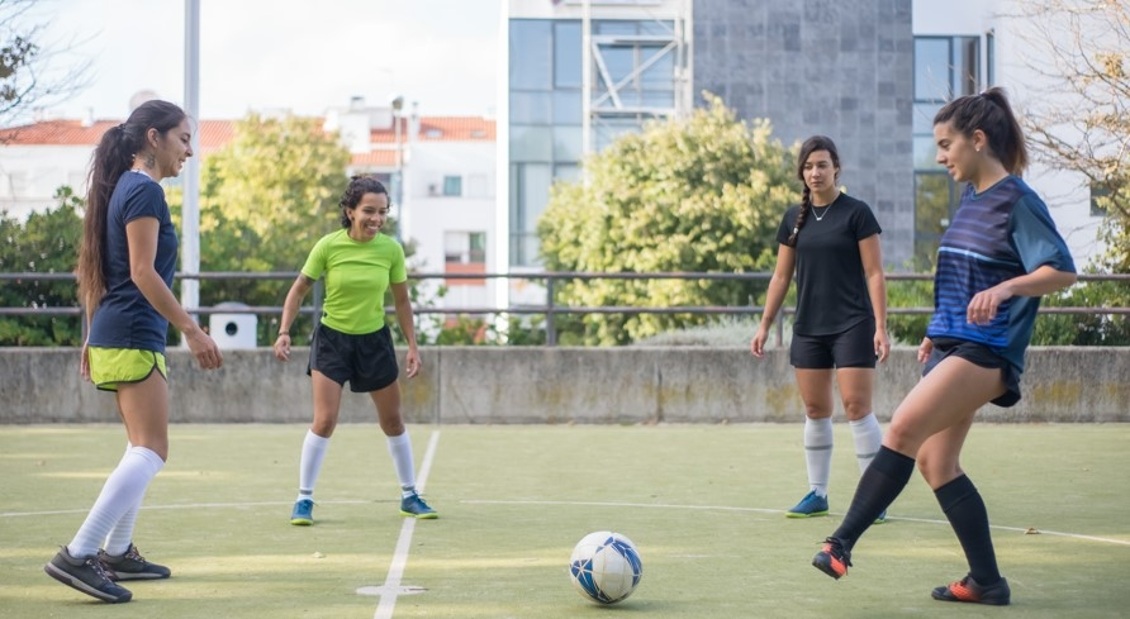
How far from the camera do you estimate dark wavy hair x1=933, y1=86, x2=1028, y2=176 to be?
275 inches

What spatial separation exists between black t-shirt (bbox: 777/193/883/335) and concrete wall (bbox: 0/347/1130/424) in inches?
336

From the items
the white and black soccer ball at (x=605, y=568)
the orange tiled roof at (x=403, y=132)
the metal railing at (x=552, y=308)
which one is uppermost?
the orange tiled roof at (x=403, y=132)

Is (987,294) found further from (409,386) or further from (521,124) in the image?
(521,124)

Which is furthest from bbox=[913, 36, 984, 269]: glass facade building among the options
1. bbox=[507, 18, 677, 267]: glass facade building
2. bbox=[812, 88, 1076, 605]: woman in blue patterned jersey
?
bbox=[812, 88, 1076, 605]: woman in blue patterned jersey

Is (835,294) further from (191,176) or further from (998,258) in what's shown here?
(191,176)

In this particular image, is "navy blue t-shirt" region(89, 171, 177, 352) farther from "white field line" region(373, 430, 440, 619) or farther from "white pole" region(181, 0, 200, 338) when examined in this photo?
"white pole" region(181, 0, 200, 338)

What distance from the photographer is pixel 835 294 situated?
10.0 meters

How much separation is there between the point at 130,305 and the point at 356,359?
276cm

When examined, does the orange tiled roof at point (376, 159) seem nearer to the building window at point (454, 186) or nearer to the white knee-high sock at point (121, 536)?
the building window at point (454, 186)

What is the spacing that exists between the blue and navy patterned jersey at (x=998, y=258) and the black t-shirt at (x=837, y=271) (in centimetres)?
293

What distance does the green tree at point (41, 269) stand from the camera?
2023cm

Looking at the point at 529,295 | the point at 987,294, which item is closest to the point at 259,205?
the point at 529,295

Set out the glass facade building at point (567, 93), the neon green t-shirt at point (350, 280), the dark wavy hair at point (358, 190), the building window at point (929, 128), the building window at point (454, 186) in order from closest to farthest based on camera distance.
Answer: the dark wavy hair at point (358, 190) < the neon green t-shirt at point (350, 280) < the building window at point (929, 128) < the glass facade building at point (567, 93) < the building window at point (454, 186)

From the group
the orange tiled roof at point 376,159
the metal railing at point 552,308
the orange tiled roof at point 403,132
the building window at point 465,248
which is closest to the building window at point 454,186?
the building window at point 465,248
